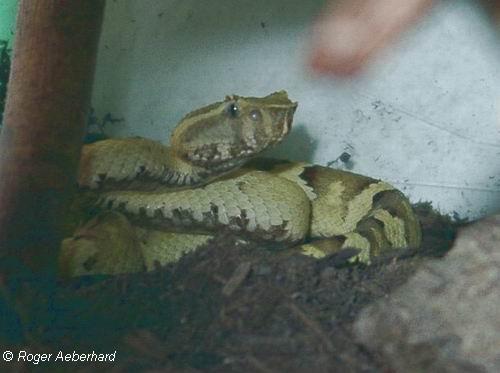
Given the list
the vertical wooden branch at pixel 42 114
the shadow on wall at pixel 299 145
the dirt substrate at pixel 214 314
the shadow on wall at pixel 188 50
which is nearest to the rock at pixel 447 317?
the dirt substrate at pixel 214 314

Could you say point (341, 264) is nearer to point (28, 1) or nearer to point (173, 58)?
point (28, 1)

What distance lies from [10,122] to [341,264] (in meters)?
1.24

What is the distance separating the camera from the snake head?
3.77 meters

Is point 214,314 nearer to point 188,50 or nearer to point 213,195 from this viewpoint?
point 213,195

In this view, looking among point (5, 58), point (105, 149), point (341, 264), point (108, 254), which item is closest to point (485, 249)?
point (341, 264)

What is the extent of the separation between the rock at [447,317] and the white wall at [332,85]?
1.59 m

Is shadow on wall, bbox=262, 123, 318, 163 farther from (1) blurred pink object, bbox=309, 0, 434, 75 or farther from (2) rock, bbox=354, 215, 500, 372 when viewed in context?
(2) rock, bbox=354, 215, 500, 372

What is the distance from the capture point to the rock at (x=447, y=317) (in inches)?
93.9

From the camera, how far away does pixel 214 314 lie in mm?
2666

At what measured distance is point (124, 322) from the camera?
265cm

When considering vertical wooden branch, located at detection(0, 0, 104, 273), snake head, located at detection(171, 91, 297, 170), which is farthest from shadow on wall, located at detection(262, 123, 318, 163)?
vertical wooden branch, located at detection(0, 0, 104, 273)

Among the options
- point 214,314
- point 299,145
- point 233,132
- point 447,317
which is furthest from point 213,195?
point 447,317

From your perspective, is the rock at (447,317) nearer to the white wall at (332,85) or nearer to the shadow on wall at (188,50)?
the white wall at (332,85)

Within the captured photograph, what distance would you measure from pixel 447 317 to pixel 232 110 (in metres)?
1.59
